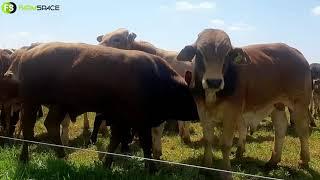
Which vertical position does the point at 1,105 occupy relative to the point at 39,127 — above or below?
above

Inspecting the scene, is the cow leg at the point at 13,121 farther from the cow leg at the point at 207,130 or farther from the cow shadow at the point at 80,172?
the cow leg at the point at 207,130

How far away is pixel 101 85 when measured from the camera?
301 inches

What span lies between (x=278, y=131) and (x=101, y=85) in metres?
3.68

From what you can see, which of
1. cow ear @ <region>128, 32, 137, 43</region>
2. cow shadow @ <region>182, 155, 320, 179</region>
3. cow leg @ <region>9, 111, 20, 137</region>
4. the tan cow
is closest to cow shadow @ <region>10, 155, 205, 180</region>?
cow shadow @ <region>182, 155, 320, 179</region>

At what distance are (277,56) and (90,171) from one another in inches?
154

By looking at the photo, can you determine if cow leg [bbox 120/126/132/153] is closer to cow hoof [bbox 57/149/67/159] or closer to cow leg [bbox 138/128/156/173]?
cow leg [bbox 138/128/156/173]

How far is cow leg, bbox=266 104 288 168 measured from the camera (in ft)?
29.7

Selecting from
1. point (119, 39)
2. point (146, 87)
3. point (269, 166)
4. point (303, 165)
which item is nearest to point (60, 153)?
point (146, 87)

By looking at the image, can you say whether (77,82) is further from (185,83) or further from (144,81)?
(185,83)

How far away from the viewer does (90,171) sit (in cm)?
690

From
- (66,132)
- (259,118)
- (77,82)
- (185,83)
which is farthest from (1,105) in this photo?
(259,118)

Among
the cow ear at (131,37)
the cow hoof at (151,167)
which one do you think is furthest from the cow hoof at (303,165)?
the cow ear at (131,37)

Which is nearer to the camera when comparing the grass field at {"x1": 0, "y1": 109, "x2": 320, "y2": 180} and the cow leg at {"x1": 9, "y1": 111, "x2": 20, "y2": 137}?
the grass field at {"x1": 0, "y1": 109, "x2": 320, "y2": 180}

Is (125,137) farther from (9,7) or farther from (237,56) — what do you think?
(9,7)
